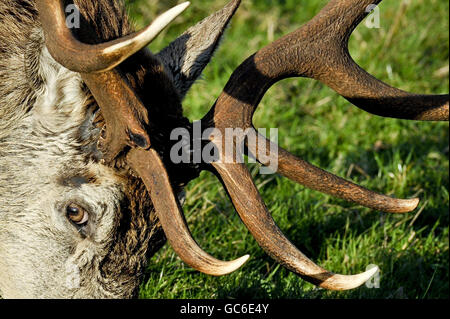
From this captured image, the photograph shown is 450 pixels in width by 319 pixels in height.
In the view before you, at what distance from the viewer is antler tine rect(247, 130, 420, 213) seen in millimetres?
3580

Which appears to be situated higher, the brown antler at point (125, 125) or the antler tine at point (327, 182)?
the brown antler at point (125, 125)

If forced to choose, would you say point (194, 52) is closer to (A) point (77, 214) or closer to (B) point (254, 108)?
(B) point (254, 108)

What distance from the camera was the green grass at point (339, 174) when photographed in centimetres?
468

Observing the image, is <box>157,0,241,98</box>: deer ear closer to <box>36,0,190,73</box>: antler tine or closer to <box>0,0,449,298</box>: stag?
<box>0,0,449,298</box>: stag

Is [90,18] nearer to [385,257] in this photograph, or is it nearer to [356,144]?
[385,257]

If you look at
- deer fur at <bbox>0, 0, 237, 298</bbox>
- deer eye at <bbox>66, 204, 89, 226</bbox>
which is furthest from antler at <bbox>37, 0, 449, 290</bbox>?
deer eye at <bbox>66, 204, 89, 226</bbox>

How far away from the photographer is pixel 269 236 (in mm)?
3480

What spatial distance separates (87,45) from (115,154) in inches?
24.4

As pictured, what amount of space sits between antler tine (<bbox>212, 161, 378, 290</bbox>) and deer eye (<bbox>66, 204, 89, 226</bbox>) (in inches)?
27.1

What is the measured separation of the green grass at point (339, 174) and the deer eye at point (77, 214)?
3.05 feet

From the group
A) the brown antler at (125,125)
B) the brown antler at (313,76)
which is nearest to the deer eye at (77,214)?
the brown antler at (125,125)

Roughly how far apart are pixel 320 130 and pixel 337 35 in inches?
106

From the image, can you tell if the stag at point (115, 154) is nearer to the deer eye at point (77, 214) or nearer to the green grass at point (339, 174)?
the deer eye at point (77, 214)
